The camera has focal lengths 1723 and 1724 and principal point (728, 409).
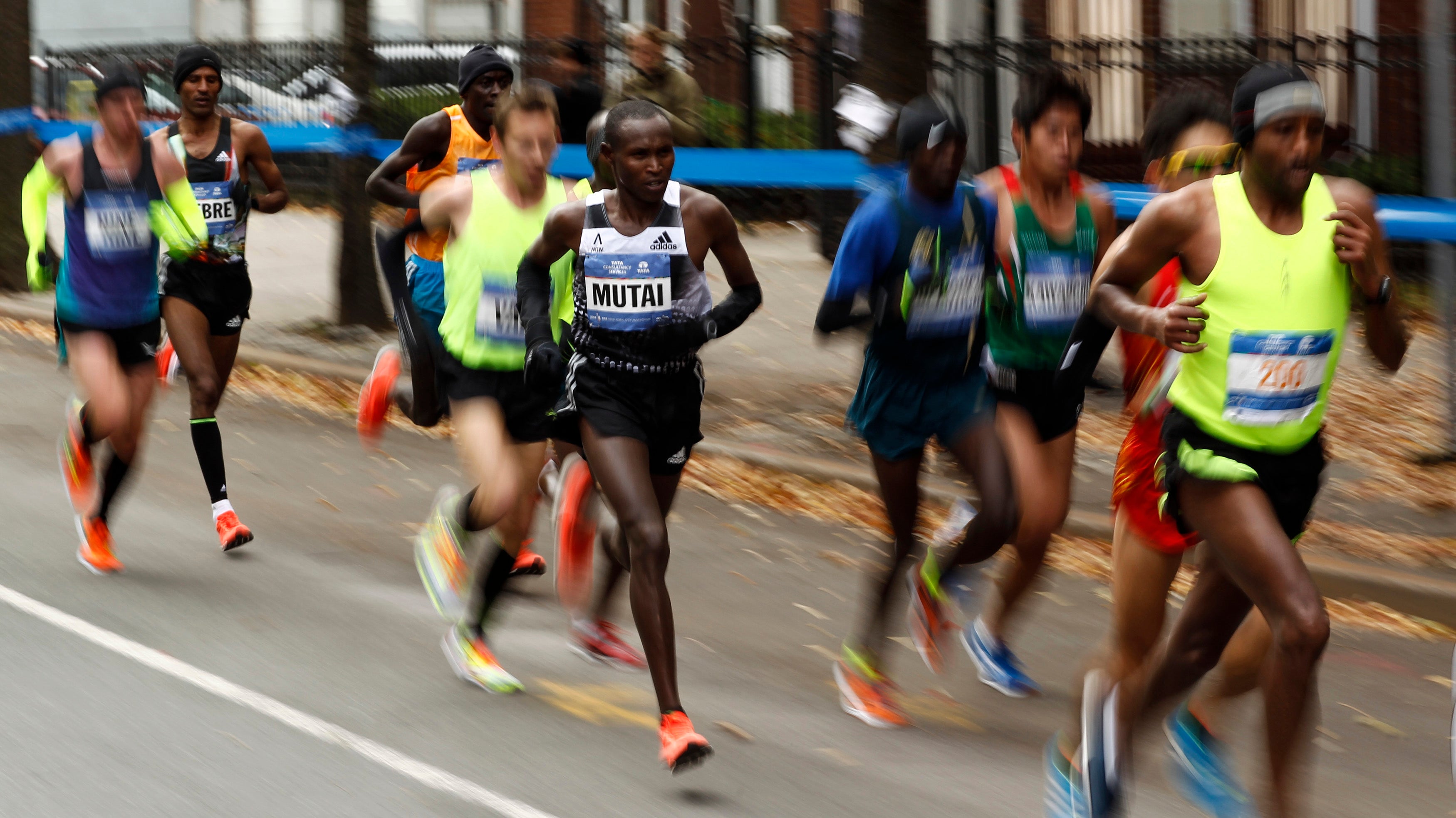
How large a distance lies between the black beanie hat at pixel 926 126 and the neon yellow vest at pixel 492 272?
1417mm

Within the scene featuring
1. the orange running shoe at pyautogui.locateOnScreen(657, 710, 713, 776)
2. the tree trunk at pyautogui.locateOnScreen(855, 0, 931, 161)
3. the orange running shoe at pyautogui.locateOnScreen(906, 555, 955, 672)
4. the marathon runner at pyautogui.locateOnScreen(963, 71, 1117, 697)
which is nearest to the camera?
the orange running shoe at pyautogui.locateOnScreen(657, 710, 713, 776)

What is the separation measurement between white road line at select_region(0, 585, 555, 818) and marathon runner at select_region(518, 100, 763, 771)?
1.84ft

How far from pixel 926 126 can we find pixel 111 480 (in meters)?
4.10

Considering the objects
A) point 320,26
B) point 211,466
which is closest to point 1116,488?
point 211,466

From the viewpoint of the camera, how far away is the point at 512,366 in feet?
20.0

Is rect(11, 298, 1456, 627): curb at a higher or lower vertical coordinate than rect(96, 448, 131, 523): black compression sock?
lower

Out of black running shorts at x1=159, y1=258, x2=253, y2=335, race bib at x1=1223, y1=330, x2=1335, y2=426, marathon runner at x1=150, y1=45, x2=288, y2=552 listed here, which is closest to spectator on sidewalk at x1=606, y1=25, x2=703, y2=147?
marathon runner at x1=150, y1=45, x2=288, y2=552

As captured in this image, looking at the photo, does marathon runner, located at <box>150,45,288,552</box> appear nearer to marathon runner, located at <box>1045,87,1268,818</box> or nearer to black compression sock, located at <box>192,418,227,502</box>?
black compression sock, located at <box>192,418,227,502</box>

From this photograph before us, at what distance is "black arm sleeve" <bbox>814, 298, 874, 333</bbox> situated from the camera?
525cm

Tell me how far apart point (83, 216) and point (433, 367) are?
7.01 ft

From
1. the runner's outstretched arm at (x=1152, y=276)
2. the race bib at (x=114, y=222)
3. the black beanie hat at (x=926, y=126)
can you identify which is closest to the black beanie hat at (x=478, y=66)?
the race bib at (x=114, y=222)

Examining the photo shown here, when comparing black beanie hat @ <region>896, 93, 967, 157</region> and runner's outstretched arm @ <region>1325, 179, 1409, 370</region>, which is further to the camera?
black beanie hat @ <region>896, 93, 967, 157</region>

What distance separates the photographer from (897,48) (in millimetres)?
9648

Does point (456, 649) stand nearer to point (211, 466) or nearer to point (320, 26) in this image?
point (211, 466)
